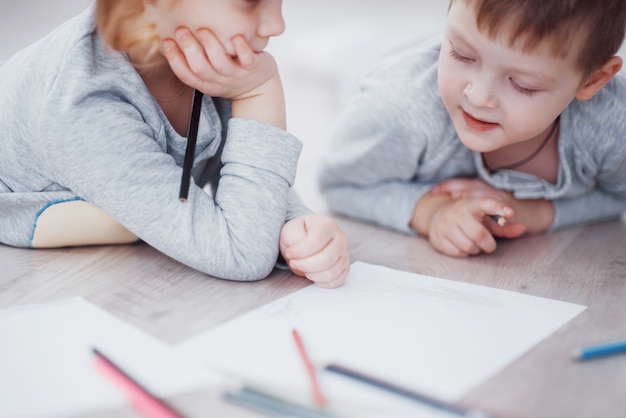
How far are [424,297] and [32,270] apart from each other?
37 cm

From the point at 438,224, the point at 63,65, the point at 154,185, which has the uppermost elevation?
the point at 63,65

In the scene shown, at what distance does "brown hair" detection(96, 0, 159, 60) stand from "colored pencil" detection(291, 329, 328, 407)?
0.32 meters

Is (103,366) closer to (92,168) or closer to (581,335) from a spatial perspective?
(92,168)

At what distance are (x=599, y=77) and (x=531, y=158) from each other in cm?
17

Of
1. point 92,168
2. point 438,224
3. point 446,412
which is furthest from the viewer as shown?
point 438,224

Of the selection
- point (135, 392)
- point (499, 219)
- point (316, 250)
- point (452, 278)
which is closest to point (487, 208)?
point (499, 219)

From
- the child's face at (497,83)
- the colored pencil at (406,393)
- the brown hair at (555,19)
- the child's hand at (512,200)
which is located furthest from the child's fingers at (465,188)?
the colored pencil at (406,393)

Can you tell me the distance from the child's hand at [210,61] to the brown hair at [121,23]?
0.09 ft

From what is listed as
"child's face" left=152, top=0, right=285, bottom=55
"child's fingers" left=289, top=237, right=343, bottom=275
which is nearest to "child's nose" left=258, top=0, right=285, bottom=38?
"child's face" left=152, top=0, right=285, bottom=55

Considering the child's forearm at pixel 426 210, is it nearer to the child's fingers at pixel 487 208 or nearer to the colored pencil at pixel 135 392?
the child's fingers at pixel 487 208

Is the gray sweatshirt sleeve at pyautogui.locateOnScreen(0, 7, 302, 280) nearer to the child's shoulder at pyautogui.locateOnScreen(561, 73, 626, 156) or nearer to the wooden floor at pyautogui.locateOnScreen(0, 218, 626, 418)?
the wooden floor at pyautogui.locateOnScreen(0, 218, 626, 418)

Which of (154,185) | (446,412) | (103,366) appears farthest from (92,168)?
(446,412)

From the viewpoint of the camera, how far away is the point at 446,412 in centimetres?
34

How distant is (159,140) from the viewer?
615mm
